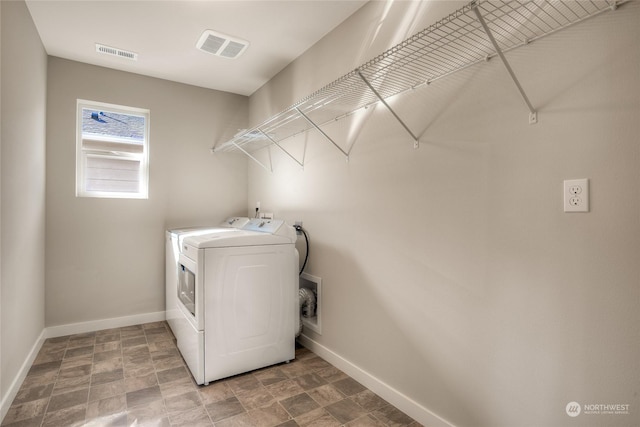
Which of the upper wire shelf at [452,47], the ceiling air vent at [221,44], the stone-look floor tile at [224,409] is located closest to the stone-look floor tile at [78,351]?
the stone-look floor tile at [224,409]

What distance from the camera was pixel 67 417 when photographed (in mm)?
1852

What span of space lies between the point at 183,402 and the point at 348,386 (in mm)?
1002

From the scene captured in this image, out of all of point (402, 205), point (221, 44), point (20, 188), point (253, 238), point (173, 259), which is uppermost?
point (221, 44)

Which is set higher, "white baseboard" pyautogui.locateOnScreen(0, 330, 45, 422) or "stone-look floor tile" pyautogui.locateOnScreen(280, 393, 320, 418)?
"white baseboard" pyautogui.locateOnScreen(0, 330, 45, 422)

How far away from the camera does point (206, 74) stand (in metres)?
3.31

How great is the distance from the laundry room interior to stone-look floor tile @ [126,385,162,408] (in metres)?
0.27

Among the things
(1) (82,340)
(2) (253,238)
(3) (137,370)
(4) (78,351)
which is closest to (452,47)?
(2) (253,238)

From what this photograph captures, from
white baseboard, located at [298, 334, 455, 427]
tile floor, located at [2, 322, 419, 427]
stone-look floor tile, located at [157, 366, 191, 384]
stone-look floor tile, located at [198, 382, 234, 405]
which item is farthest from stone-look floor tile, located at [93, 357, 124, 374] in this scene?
white baseboard, located at [298, 334, 455, 427]

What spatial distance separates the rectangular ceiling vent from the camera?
2770mm

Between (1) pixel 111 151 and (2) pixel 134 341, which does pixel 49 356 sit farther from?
(1) pixel 111 151

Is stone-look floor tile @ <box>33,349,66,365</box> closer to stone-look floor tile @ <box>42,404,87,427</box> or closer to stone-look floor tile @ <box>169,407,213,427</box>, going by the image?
stone-look floor tile @ <box>42,404,87,427</box>

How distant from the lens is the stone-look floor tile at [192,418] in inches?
70.6

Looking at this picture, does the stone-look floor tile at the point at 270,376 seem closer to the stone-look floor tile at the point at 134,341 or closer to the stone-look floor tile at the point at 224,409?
the stone-look floor tile at the point at 224,409

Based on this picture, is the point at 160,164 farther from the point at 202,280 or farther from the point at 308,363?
the point at 308,363
